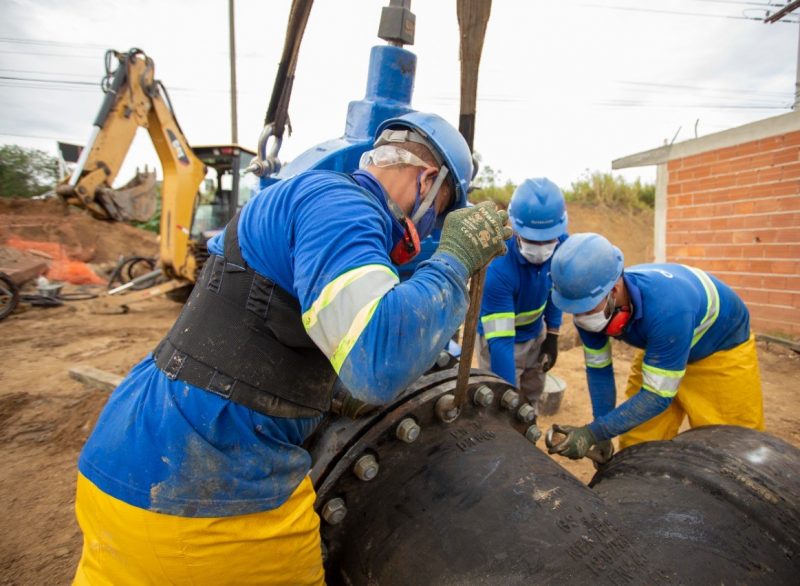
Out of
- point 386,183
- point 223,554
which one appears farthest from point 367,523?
point 386,183

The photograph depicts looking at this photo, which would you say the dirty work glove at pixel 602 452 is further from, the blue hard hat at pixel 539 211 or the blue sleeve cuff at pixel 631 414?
the blue hard hat at pixel 539 211

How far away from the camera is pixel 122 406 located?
125cm

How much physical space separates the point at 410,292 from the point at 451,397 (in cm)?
51

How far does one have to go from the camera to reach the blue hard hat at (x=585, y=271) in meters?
2.29

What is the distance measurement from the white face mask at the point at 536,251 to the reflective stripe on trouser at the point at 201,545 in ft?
7.57

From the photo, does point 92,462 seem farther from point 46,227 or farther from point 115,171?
point 46,227

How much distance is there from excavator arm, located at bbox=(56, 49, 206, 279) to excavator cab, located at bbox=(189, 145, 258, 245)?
17.7 inches

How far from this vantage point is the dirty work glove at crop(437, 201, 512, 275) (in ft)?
3.81

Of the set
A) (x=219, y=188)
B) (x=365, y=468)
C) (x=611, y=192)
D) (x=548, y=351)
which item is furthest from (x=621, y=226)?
(x=365, y=468)

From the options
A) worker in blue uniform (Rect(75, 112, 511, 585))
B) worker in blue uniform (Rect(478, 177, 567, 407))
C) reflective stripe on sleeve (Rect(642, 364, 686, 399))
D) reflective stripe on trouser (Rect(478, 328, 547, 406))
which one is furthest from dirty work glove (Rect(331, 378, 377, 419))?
reflective stripe on trouser (Rect(478, 328, 547, 406))

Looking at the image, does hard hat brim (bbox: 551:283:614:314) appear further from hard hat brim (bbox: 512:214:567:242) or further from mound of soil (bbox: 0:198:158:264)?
mound of soil (bbox: 0:198:158:264)

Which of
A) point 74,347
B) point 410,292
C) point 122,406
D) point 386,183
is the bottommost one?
point 74,347

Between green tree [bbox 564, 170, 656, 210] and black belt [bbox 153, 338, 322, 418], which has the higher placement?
green tree [bbox 564, 170, 656, 210]

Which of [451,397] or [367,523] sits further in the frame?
[451,397]
